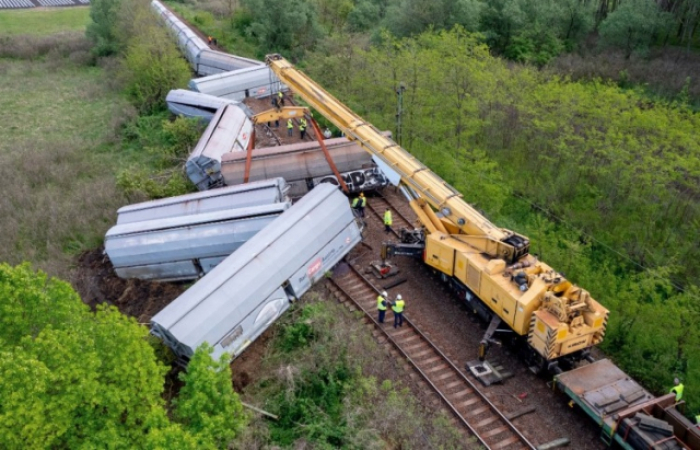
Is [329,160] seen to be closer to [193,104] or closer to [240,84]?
[193,104]

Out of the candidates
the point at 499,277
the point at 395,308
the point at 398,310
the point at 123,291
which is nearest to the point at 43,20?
the point at 123,291

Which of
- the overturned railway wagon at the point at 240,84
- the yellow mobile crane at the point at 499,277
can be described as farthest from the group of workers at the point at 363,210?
the overturned railway wagon at the point at 240,84

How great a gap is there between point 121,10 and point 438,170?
40.4 metres

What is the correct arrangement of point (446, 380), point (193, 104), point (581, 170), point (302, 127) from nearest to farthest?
point (446, 380)
point (581, 170)
point (302, 127)
point (193, 104)

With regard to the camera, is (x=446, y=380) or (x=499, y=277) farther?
(x=499, y=277)

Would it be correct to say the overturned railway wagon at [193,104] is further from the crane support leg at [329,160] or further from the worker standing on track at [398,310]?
the worker standing on track at [398,310]

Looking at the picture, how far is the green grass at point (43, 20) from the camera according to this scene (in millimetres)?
70875

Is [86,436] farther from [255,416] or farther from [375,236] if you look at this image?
[375,236]

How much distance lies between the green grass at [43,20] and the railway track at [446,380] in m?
67.4

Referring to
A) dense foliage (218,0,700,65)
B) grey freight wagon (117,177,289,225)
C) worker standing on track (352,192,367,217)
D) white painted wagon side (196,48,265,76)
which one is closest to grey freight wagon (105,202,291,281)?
grey freight wagon (117,177,289,225)

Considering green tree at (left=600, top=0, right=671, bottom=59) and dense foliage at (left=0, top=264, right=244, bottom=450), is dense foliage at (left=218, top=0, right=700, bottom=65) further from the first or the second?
dense foliage at (left=0, top=264, right=244, bottom=450)

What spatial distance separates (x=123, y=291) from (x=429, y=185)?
42.9 ft

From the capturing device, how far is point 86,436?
Answer: 12.0 m

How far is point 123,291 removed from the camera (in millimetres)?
21797
